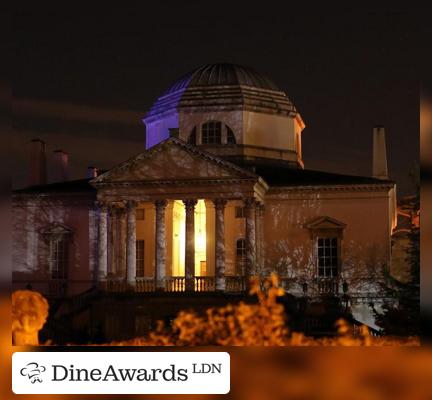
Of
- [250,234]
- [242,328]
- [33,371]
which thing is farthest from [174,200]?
[33,371]

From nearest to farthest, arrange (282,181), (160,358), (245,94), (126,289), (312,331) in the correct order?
1. (160,358)
2. (312,331)
3. (126,289)
4. (282,181)
5. (245,94)

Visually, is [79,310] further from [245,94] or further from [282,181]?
[245,94]

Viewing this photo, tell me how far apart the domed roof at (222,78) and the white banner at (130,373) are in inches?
1631

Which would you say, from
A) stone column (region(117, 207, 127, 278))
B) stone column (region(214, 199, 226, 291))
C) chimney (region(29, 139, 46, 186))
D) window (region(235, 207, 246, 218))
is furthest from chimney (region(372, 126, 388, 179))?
chimney (region(29, 139, 46, 186))

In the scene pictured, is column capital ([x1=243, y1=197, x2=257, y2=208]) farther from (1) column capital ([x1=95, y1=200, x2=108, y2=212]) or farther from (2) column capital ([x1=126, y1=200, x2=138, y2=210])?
(1) column capital ([x1=95, y1=200, x2=108, y2=212])

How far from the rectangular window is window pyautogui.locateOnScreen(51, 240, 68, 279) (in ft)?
42.1

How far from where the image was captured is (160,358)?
15742mm

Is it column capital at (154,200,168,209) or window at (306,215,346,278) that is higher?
column capital at (154,200,168,209)

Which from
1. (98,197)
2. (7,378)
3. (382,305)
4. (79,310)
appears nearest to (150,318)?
(79,310)

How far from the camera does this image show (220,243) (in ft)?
155

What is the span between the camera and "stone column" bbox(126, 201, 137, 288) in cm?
4784

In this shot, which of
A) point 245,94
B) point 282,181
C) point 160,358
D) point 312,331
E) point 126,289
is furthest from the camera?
point 245,94

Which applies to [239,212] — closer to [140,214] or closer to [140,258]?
[140,214]

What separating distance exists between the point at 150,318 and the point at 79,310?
10.5 ft
